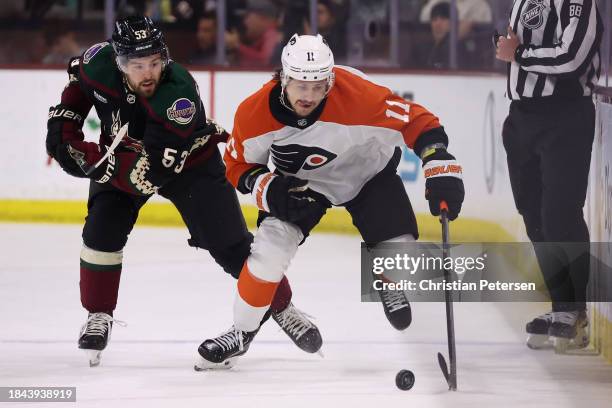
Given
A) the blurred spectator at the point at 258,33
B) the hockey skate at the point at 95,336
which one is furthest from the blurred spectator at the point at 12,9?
the hockey skate at the point at 95,336

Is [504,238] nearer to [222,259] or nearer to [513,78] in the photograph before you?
[513,78]

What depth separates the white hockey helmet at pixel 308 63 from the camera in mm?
3484

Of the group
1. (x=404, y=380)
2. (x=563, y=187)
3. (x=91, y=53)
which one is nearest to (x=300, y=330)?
(x=404, y=380)

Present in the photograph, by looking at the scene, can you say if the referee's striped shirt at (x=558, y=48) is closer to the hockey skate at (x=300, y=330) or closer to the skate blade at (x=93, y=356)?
the hockey skate at (x=300, y=330)

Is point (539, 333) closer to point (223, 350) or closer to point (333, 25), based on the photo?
point (223, 350)

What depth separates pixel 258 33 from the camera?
750 centimetres

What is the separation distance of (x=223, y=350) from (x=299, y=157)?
2.09 feet

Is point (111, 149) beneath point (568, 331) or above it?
above

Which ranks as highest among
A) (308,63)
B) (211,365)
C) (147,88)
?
(308,63)

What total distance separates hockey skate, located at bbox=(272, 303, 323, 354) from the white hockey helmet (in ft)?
2.82

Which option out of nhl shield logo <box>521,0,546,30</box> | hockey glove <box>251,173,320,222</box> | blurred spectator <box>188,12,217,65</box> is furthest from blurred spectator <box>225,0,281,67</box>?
hockey glove <box>251,173,320,222</box>

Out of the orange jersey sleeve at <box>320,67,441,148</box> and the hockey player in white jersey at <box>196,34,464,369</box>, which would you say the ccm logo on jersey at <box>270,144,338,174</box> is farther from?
the orange jersey sleeve at <box>320,67,441,148</box>

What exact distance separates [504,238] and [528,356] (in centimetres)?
172

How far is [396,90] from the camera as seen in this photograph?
700cm
